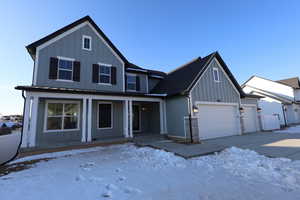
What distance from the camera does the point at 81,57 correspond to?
31.6 feet

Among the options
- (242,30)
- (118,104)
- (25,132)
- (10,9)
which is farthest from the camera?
(242,30)

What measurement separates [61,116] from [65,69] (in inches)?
122

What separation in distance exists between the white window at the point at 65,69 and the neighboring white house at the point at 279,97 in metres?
20.6

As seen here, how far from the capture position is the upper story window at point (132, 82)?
1170 cm

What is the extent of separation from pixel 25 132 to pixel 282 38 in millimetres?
22137

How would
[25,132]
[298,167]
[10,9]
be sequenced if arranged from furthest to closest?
1. [10,9]
2. [25,132]
3. [298,167]

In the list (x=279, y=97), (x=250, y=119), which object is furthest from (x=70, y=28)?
(x=279, y=97)

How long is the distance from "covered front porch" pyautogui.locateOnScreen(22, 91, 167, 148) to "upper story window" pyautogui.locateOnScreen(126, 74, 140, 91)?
4.52ft

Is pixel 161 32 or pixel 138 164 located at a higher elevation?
pixel 161 32

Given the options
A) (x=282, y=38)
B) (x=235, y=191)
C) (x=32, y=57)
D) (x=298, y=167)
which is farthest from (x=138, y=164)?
(x=282, y=38)

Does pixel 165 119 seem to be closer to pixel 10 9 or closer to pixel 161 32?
pixel 161 32

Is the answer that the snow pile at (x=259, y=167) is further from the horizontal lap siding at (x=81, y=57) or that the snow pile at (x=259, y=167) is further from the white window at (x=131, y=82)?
the horizontal lap siding at (x=81, y=57)

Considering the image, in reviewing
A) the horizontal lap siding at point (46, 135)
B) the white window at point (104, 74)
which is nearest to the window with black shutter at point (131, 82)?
the white window at point (104, 74)

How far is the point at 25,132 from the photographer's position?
6.48 meters
